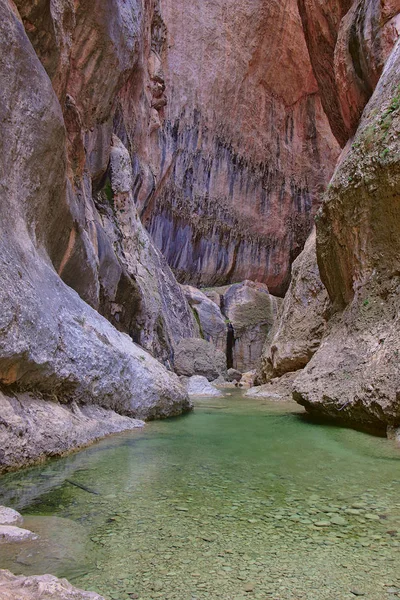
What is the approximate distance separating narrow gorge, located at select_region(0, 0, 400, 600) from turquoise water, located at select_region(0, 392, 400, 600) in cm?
2

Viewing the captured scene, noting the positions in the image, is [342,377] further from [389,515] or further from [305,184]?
[305,184]

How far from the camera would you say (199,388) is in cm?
1480

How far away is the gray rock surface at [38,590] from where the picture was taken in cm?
159

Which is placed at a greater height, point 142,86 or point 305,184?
point 305,184

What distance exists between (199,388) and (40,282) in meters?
9.99

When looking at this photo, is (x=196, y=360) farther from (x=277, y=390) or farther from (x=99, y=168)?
(x=99, y=168)

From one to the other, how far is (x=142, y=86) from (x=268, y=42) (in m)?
19.9

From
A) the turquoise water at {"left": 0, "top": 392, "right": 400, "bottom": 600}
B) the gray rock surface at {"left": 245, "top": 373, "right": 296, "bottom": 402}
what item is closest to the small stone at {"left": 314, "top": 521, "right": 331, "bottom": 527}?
the turquoise water at {"left": 0, "top": 392, "right": 400, "bottom": 600}

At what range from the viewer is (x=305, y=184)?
37.2 metres

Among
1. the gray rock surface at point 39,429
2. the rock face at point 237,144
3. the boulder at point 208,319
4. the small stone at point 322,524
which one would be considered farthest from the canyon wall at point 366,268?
the boulder at point 208,319

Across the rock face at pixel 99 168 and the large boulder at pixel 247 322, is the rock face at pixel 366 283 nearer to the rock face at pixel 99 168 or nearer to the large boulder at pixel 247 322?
the rock face at pixel 99 168

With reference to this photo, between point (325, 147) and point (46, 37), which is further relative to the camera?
point (325, 147)

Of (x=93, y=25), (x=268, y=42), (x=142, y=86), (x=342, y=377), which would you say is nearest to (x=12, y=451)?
(x=342, y=377)

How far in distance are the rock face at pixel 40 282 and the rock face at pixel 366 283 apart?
3.23 metres
